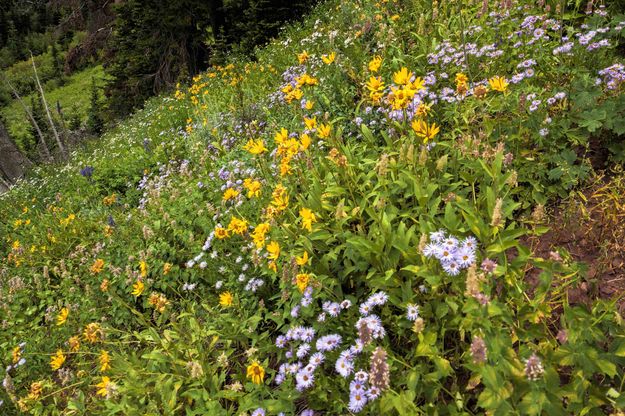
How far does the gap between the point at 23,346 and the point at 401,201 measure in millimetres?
3126

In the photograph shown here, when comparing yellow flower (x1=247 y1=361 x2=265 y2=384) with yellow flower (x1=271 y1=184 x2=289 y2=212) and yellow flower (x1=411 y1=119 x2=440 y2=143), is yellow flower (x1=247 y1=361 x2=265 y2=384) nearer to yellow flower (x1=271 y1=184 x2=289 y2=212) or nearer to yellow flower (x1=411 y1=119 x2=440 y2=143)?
yellow flower (x1=271 y1=184 x2=289 y2=212)

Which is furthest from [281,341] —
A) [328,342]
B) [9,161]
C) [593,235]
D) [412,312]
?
[9,161]

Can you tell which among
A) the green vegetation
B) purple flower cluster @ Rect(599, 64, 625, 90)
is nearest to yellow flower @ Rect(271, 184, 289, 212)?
purple flower cluster @ Rect(599, 64, 625, 90)

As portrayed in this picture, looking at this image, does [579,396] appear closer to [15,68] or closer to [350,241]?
[350,241]

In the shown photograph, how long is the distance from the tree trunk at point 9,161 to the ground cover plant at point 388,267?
758 centimetres

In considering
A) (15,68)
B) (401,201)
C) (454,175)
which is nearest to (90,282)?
(401,201)

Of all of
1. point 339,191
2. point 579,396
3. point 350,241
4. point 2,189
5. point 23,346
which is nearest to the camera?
point 579,396

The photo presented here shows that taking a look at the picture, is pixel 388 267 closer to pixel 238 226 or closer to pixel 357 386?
pixel 357 386

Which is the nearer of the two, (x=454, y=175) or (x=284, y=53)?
(x=454, y=175)

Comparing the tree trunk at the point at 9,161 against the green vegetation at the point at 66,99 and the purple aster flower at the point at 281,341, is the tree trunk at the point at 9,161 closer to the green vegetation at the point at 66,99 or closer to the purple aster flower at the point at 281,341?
the green vegetation at the point at 66,99

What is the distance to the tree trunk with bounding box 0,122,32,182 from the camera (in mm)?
10297

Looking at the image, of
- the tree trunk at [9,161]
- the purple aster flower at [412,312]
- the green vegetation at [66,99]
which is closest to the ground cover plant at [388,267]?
the purple aster flower at [412,312]

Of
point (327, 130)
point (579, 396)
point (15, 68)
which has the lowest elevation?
point (15, 68)

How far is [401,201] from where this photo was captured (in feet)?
7.23
